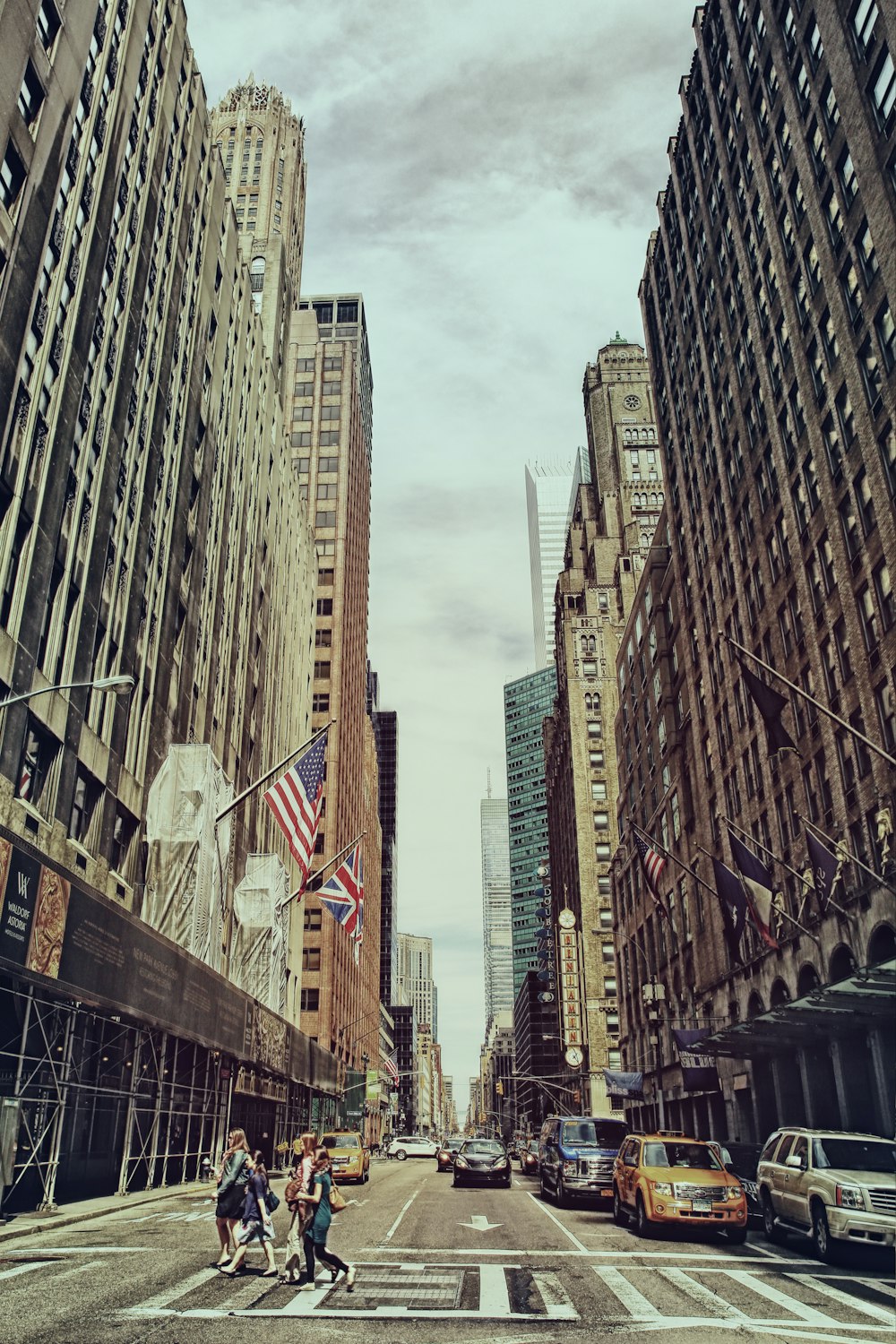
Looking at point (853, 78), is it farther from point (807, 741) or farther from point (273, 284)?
point (273, 284)

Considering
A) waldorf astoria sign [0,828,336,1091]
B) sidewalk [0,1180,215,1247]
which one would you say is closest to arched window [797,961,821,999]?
waldorf astoria sign [0,828,336,1091]

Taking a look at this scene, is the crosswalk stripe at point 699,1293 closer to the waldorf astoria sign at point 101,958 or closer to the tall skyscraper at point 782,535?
the tall skyscraper at point 782,535

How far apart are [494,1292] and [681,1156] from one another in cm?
887

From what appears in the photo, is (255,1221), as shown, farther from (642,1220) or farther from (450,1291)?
(642,1220)

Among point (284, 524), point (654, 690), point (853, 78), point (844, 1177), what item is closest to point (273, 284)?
point (284, 524)

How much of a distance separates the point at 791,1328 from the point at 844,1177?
22.8 ft

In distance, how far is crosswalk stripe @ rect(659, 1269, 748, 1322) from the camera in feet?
37.6

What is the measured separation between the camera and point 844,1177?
16500 millimetres

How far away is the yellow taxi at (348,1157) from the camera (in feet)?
111

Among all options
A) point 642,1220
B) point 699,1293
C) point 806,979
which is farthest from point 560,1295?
point 806,979

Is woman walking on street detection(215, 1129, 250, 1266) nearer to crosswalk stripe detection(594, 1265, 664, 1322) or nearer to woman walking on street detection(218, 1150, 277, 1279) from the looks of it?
woman walking on street detection(218, 1150, 277, 1279)

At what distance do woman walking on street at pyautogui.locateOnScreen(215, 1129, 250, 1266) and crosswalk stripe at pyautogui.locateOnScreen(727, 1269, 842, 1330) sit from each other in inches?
275

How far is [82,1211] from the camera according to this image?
832 inches

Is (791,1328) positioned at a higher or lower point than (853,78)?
lower
